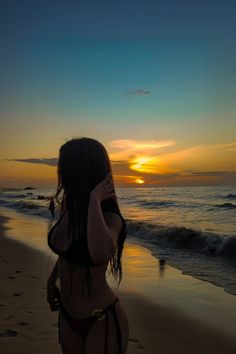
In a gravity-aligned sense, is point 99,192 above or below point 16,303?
above

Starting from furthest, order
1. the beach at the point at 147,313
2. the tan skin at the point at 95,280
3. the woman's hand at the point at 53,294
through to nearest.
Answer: the beach at the point at 147,313
the woman's hand at the point at 53,294
the tan skin at the point at 95,280

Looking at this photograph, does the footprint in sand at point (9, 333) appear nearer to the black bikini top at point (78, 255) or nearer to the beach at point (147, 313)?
the beach at point (147, 313)

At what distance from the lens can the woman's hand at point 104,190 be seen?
2146mm

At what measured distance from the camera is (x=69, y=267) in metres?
2.28

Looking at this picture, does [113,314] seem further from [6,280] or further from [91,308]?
[6,280]

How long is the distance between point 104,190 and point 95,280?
1.66 feet

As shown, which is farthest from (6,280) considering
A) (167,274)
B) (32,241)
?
(32,241)

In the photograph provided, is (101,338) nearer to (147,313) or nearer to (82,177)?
(82,177)

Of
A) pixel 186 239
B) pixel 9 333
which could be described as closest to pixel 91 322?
pixel 9 333

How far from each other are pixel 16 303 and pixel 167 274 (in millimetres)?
4386

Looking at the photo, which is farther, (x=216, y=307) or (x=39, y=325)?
(x=216, y=307)

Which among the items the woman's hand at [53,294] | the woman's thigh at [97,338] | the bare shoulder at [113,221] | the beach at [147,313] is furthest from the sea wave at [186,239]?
the bare shoulder at [113,221]

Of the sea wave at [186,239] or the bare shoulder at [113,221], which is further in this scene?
the sea wave at [186,239]

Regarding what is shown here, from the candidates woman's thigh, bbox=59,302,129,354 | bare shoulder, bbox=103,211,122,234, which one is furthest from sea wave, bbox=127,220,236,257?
bare shoulder, bbox=103,211,122,234
